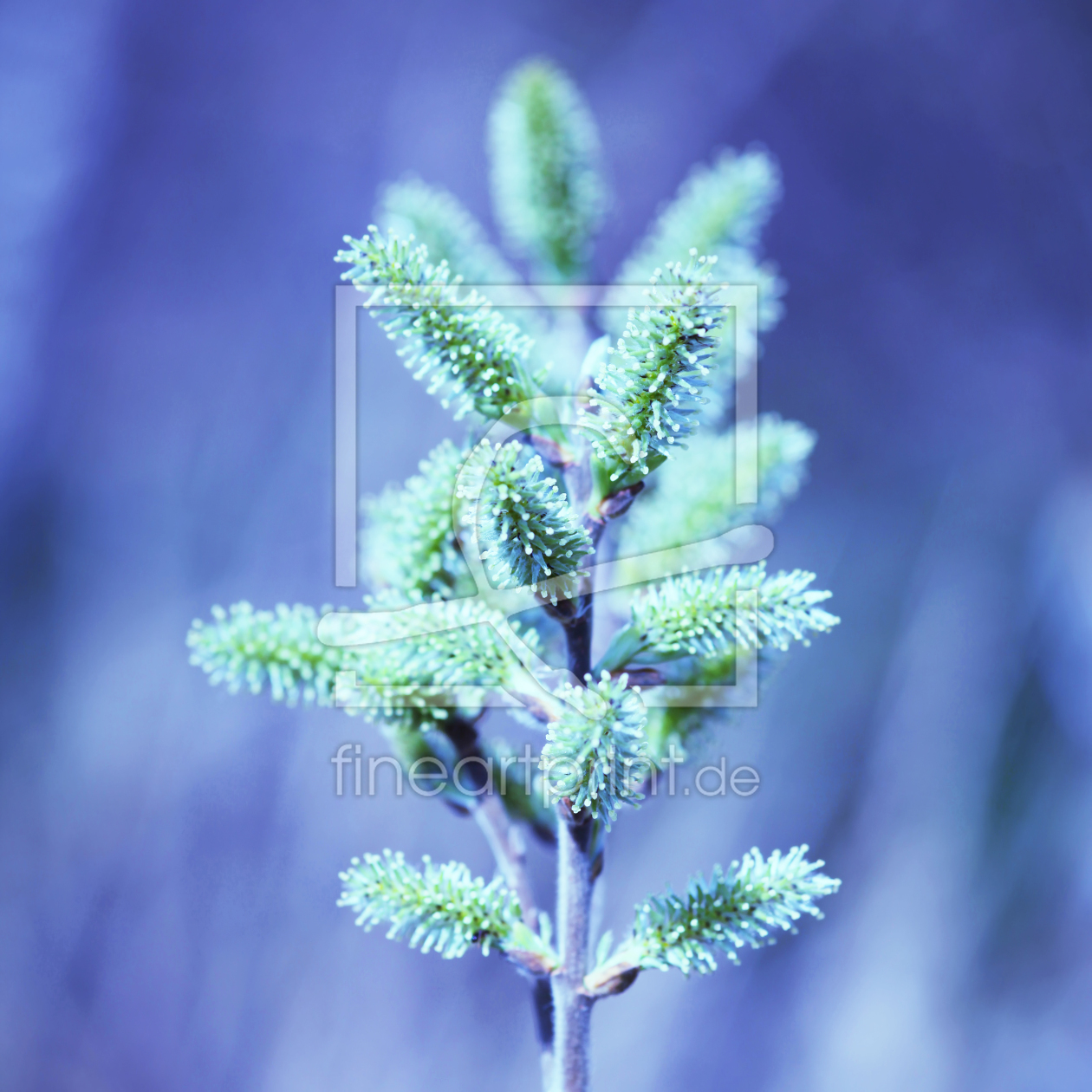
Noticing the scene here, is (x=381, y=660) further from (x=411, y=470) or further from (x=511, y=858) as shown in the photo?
(x=411, y=470)

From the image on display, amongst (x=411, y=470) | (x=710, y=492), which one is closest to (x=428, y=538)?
(x=710, y=492)

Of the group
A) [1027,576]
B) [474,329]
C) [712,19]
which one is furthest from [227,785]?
[712,19]

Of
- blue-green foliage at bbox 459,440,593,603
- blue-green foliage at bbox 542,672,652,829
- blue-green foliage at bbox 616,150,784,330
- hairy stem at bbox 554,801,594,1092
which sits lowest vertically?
hairy stem at bbox 554,801,594,1092

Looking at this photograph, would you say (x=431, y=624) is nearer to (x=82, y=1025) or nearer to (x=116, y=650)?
(x=116, y=650)

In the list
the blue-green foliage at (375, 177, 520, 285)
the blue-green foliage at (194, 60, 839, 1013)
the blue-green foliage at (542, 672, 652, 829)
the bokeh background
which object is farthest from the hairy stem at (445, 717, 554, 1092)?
the bokeh background

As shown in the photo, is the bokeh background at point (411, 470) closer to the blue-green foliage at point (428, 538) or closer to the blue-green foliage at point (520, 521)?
the blue-green foliage at point (428, 538)

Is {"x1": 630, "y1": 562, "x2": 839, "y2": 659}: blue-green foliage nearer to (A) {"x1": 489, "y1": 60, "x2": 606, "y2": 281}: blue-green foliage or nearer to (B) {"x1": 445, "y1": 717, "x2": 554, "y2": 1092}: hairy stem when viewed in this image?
(B) {"x1": 445, "y1": 717, "x2": 554, "y2": 1092}: hairy stem

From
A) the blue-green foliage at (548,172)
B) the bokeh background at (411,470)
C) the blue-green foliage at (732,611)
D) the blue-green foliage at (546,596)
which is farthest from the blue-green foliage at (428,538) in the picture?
the bokeh background at (411,470)
